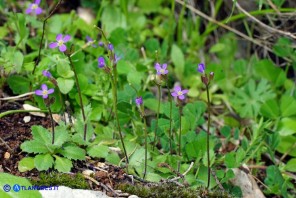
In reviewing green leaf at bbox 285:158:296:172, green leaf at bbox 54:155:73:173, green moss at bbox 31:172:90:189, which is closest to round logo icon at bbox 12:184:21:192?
green moss at bbox 31:172:90:189

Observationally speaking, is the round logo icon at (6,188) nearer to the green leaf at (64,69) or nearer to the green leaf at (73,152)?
the green leaf at (73,152)

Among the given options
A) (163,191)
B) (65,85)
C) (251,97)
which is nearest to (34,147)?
(65,85)

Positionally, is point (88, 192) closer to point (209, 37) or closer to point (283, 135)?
point (283, 135)

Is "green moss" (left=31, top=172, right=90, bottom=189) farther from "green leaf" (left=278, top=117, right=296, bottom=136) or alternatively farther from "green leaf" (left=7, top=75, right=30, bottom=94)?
"green leaf" (left=278, top=117, right=296, bottom=136)

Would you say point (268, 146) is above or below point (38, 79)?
below

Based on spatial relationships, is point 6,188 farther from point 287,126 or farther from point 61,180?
point 287,126

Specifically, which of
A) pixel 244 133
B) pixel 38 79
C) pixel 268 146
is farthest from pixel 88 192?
pixel 244 133

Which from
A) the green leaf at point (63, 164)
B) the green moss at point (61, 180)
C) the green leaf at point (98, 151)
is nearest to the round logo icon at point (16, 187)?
the green moss at point (61, 180)
